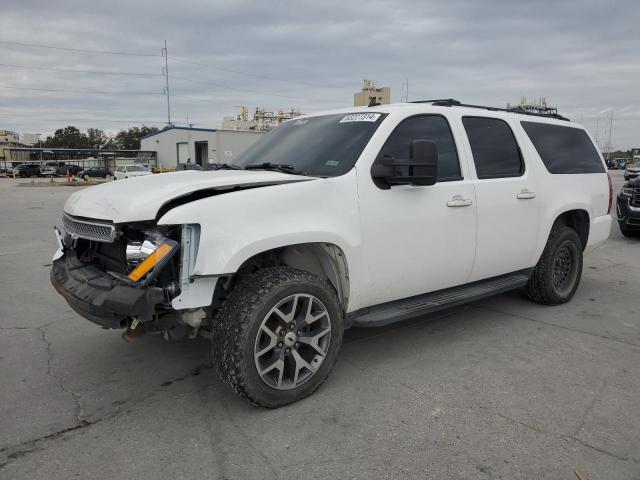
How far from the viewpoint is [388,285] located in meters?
3.67

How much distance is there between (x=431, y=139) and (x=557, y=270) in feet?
7.95

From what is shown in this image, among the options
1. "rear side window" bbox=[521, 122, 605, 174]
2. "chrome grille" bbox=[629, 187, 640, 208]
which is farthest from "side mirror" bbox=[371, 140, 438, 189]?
"chrome grille" bbox=[629, 187, 640, 208]

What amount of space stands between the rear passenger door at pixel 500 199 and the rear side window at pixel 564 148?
1.23 feet

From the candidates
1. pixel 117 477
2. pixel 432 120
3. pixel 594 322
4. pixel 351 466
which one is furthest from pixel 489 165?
pixel 117 477

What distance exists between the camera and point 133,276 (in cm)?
286

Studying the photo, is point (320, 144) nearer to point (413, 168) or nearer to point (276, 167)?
point (276, 167)

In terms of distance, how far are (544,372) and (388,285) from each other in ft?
4.38

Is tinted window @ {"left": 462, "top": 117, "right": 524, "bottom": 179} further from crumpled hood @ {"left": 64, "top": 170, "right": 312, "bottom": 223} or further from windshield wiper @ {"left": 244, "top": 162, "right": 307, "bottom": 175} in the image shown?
crumpled hood @ {"left": 64, "top": 170, "right": 312, "bottom": 223}

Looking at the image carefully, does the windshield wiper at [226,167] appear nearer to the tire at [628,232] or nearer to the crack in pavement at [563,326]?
the crack in pavement at [563,326]

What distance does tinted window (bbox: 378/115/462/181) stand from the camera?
3.77 metres

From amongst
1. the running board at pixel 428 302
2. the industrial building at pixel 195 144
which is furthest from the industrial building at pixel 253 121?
the running board at pixel 428 302

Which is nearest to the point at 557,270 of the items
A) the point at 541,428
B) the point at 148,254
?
the point at 541,428

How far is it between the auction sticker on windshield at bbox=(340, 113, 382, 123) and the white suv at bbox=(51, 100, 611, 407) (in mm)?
18

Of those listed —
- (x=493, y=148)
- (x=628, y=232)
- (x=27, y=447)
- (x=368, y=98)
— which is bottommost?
(x=27, y=447)
